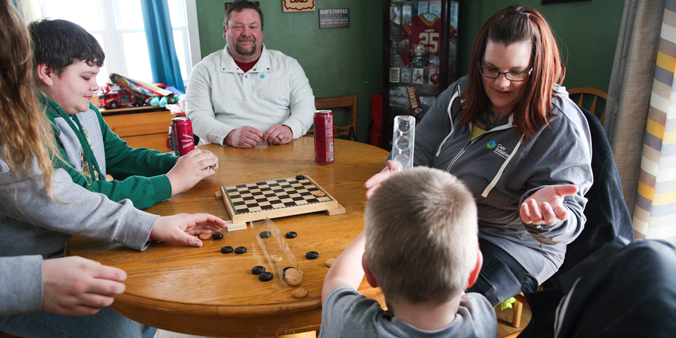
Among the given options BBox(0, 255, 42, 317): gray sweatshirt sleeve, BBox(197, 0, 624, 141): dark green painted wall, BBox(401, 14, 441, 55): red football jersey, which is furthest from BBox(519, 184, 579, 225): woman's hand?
BBox(401, 14, 441, 55): red football jersey

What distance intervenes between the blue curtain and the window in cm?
20

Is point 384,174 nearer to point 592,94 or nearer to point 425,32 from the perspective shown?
point 592,94

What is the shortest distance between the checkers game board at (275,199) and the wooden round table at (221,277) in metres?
0.03

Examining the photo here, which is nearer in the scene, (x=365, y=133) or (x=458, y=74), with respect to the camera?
(x=458, y=74)

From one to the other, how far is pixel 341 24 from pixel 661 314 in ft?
13.2

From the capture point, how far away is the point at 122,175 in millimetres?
1794

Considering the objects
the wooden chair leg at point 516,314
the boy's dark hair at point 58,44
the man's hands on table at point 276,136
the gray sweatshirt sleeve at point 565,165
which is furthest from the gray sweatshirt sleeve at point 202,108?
Answer: the wooden chair leg at point 516,314

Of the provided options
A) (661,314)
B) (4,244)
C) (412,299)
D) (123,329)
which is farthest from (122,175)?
(661,314)

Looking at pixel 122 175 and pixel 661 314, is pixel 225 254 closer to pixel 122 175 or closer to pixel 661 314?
pixel 661 314

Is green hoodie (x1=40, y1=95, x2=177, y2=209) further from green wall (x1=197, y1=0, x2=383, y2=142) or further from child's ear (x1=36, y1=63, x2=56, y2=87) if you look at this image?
green wall (x1=197, y1=0, x2=383, y2=142)

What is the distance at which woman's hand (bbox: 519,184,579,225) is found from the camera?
99 cm

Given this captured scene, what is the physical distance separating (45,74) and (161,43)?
3.32m

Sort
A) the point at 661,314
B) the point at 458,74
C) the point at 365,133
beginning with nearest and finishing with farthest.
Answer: the point at 661,314 < the point at 458,74 < the point at 365,133

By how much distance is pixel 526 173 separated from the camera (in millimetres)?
1271
